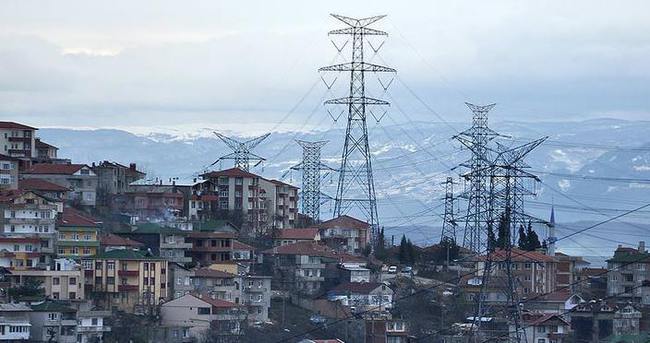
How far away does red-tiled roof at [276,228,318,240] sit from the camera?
5775 cm

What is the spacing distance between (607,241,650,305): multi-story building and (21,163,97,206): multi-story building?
15.4 m

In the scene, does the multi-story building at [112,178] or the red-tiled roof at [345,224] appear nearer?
the multi-story building at [112,178]

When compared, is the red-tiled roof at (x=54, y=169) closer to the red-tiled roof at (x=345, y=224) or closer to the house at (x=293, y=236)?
the house at (x=293, y=236)

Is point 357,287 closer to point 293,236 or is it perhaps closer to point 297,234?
point 293,236

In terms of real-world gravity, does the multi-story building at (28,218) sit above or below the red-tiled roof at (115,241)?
above

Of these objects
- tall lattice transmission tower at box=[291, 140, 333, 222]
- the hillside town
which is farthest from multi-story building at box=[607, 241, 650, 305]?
tall lattice transmission tower at box=[291, 140, 333, 222]

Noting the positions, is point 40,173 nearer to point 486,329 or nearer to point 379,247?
point 379,247

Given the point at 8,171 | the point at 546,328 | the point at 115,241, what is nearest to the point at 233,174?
the point at 8,171

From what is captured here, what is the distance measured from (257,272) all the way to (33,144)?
11.7 metres

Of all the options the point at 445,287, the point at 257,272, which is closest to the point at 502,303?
the point at 445,287

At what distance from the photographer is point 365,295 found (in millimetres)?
51062

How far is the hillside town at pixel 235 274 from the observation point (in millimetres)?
45594

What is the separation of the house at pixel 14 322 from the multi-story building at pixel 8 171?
35.1ft

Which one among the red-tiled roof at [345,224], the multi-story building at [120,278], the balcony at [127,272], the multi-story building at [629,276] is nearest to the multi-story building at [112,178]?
the red-tiled roof at [345,224]
